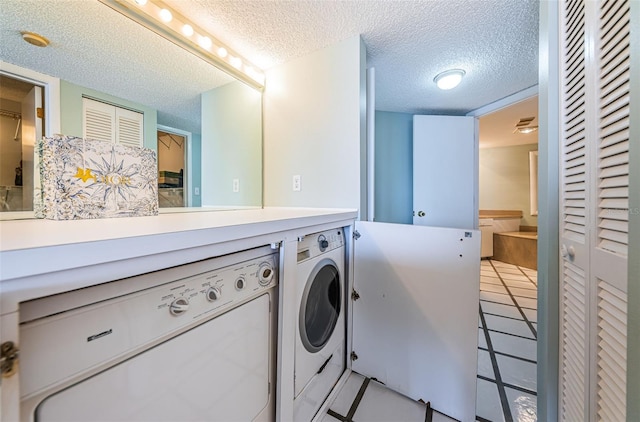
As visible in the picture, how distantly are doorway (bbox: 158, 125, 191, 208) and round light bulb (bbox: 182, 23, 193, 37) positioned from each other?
0.60 m

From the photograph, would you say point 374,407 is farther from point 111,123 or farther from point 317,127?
point 111,123

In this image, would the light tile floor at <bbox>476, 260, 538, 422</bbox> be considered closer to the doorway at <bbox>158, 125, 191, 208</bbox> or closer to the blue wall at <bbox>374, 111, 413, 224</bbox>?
the blue wall at <bbox>374, 111, 413, 224</bbox>

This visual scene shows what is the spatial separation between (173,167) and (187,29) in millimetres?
838

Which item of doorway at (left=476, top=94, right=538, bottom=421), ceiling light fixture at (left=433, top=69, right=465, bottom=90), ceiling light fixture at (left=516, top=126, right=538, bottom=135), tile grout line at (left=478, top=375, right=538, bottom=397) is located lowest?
tile grout line at (left=478, top=375, right=538, bottom=397)

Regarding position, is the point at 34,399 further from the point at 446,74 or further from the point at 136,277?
the point at 446,74

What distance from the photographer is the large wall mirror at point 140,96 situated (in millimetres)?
787

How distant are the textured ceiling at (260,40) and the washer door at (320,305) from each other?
Answer: 1.12 metres

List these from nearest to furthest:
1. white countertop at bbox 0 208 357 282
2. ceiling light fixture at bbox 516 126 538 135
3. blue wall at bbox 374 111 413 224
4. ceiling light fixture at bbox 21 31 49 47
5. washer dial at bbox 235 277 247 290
→ white countertop at bbox 0 208 357 282 → washer dial at bbox 235 277 247 290 → ceiling light fixture at bbox 21 31 49 47 → blue wall at bbox 374 111 413 224 → ceiling light fixture at bbox 516 126 538 135

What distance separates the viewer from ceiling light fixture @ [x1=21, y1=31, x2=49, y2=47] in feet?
2.72

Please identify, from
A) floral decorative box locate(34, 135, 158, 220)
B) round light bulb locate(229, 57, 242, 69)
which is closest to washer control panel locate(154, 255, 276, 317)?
floral decorative box locate(34, 135, 158, 220)

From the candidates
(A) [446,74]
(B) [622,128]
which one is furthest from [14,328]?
(A) [446,74]

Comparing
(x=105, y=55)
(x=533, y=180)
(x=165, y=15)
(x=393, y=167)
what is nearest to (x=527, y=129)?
(x=533, y=180)

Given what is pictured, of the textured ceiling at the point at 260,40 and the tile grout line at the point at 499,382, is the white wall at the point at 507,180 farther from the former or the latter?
the tile grout line at the point at 499,382

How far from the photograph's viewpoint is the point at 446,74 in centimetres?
195
